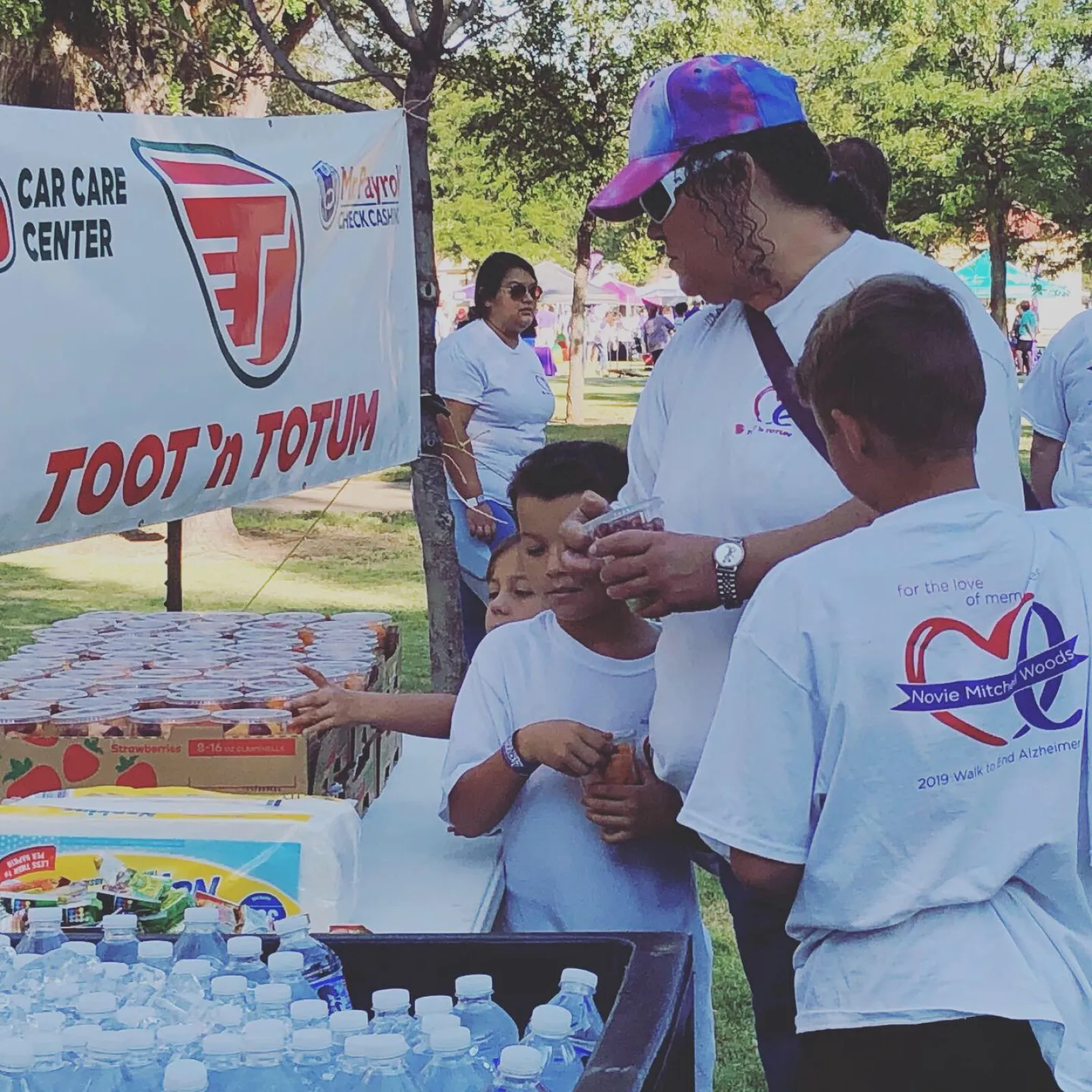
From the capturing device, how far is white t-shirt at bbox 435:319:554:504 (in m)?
6.55

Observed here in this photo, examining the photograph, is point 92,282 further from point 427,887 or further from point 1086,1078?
point 1086,1078

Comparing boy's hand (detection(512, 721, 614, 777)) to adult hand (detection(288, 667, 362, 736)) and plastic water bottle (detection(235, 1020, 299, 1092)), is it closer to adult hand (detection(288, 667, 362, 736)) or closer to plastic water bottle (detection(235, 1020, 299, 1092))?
adult hand (detection(288, 667, 362, 736))

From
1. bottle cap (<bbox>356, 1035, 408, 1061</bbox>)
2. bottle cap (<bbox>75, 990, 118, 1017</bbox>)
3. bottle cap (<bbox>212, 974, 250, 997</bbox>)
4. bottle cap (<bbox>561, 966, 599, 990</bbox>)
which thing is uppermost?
bottle cap (<bbox>356, 1035, 408, 1061</bbox>)

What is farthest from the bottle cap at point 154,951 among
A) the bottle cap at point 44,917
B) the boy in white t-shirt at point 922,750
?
the boy in white t-shirt at point 922,750

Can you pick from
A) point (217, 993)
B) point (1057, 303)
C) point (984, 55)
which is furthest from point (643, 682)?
point (1057, 303)

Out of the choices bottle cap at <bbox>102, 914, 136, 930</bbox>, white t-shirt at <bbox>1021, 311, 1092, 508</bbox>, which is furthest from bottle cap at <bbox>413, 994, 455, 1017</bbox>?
white t-shirt at <bbox>1021, 311, 1092, 508</bbox>

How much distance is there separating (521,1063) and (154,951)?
576mm

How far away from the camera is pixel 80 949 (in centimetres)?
184

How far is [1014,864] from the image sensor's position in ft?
5.63

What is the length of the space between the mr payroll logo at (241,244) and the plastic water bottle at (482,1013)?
2.12 meters

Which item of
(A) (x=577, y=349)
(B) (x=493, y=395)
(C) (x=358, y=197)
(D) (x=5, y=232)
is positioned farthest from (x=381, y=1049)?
(A) (x=577, y=349)

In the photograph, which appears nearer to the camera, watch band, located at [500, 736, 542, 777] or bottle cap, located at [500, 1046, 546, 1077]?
bottle cap, located at [500, 1046, 546, 1077]

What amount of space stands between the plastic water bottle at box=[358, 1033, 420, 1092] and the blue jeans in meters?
0.89

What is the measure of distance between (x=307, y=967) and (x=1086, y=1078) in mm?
905
